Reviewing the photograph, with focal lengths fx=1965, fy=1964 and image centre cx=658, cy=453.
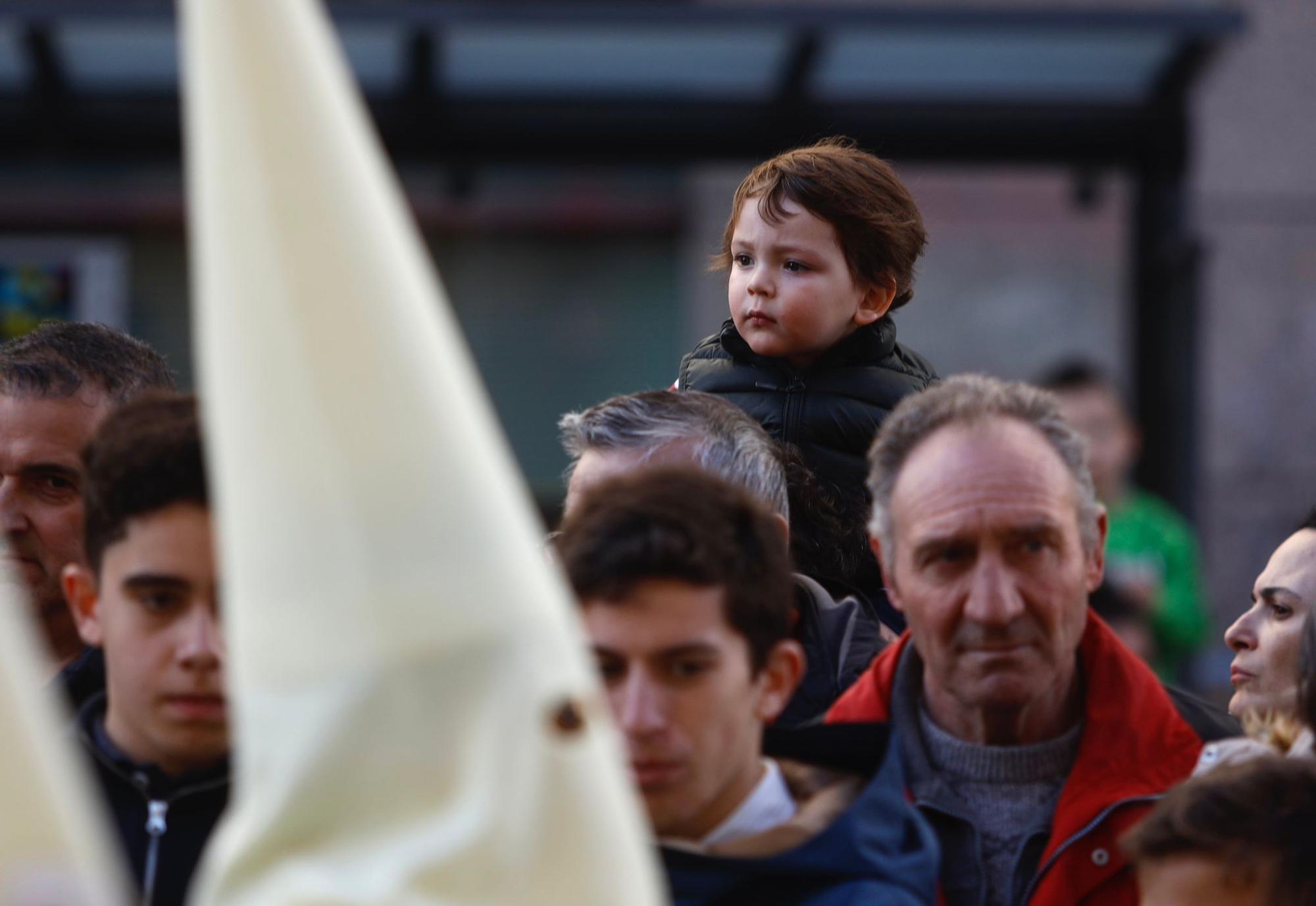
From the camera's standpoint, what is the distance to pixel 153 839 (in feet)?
7.30

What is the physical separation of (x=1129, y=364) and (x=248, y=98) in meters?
7.51

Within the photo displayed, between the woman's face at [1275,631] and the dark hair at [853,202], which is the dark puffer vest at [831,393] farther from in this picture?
the woman's face at [1275,631]

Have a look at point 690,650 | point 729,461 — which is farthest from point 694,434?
point 690,650

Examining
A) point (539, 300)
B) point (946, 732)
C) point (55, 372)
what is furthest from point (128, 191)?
point (946, 732)

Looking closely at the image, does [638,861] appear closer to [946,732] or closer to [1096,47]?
[946,732]

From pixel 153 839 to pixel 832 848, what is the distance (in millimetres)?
767

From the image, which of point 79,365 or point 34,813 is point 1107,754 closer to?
point 34,813

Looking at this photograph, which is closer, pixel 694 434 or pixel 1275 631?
pixel 1275 631

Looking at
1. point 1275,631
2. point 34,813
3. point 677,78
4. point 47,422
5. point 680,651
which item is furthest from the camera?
point 677,78

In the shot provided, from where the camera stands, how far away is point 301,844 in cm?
144

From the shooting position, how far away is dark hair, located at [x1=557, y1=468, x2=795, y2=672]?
2.18m

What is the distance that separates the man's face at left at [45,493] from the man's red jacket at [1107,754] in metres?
1.20

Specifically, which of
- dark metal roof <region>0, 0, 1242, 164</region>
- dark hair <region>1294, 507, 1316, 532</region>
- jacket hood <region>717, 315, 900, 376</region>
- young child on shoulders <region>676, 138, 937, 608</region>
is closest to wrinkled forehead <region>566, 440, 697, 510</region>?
young child on shoulders <region>676, 138, 937, 608</region>

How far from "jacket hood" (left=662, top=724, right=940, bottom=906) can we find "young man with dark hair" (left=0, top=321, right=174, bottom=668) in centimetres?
122
